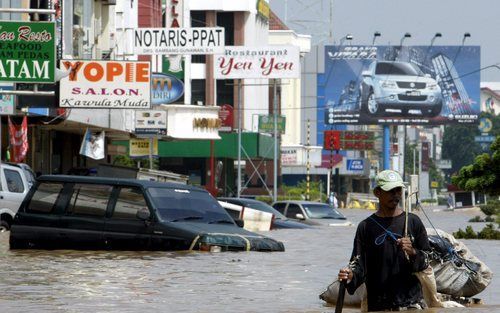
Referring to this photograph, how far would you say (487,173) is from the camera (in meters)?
36.4

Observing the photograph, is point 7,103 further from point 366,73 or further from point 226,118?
point 366,73

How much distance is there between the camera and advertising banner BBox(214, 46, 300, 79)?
228ft

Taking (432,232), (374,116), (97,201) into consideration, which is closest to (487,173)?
(97,201)

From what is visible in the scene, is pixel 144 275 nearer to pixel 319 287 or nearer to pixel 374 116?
pixel 319 287

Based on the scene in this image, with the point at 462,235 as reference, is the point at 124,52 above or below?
above

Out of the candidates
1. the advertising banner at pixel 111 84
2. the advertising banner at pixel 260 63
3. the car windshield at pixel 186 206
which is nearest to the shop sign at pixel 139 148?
the advertising banner at pixel 260 63

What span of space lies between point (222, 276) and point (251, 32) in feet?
263

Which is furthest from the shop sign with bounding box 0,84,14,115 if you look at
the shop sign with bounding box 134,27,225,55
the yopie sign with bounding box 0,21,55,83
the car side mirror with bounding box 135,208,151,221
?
the shop sign with bounding box 134,27,225,55

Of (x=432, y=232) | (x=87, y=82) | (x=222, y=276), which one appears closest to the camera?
(x=432, y=232)

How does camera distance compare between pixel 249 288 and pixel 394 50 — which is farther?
pixel 394 50

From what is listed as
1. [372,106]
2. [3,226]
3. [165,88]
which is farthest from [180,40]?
[372,106]

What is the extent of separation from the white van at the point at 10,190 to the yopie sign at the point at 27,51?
6.77 feet

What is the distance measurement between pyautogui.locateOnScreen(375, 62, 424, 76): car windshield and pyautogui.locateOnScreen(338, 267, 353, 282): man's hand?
10149 centimetres

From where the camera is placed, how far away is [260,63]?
69.6 metres
